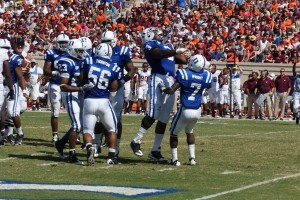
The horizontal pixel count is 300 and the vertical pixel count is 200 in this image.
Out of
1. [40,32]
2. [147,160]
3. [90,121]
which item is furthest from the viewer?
[40,32]

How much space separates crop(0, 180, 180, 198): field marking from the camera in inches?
407

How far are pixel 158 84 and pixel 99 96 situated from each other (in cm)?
157

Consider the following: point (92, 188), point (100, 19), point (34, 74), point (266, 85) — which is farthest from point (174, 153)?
point (100, 19)

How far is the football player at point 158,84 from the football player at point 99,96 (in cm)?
115

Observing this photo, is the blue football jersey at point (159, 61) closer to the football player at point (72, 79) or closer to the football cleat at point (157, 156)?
the football player at point (72, 79)

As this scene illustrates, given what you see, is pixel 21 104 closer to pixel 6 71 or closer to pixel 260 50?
pixel 6 71

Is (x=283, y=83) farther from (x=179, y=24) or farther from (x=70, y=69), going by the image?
(x=70, y=69)

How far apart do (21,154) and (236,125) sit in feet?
32.4

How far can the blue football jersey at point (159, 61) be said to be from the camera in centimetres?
1391

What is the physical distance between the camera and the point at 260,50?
31.5 metres

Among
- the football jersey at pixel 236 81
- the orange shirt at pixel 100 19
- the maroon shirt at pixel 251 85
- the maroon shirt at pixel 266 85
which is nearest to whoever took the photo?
the maroon shirt at pixel 266 85

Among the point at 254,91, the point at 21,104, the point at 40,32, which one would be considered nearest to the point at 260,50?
the point at 254,91

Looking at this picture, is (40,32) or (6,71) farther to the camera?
(40,32)

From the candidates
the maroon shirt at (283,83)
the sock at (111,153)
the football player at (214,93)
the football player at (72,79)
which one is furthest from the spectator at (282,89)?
the sock at (111,153)
